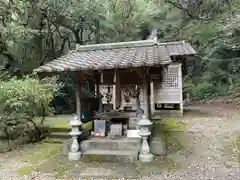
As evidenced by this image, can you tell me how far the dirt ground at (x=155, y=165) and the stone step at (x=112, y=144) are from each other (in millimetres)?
500

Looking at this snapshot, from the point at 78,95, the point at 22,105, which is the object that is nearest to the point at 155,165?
the point at 78,95

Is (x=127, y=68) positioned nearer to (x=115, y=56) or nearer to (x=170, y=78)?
(x=115, y=56)

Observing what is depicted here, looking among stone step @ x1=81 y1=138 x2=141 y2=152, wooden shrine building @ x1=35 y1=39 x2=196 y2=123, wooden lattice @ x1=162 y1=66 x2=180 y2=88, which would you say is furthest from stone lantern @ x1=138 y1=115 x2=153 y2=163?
wooden lattice @ x1=162 y1=66 x2=180 y2=88

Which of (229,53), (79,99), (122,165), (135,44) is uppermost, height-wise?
(229,53)

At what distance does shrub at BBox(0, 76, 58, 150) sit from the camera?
233 inches

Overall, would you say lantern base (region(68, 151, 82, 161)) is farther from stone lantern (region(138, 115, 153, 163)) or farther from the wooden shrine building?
stone lantern (region(138, 115, 153, 163))

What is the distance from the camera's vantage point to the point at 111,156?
4762 millimetres

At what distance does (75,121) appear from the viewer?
16.7 ft

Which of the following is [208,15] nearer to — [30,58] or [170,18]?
[170,18]

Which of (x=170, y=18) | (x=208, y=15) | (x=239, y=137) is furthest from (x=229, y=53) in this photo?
(x=239, y=137)

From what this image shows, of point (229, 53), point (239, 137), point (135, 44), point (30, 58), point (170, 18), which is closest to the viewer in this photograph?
point (239, 137)

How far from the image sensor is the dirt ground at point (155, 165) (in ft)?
13.5

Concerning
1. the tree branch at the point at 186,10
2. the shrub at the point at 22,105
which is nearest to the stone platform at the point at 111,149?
the shrub at the point at 22,105

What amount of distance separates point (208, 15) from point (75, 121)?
12.5 meters
